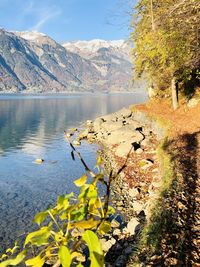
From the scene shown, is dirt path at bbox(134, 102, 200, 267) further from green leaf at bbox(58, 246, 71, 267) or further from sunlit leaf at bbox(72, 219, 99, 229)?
green leaf at bbox(58, 246, 71, 267)

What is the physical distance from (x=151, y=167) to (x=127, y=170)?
2208 mm

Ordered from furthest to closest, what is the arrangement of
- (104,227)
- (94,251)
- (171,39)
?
(171,39)
(104,227)
(94,251)

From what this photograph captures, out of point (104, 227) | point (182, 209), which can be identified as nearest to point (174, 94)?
point (182, 209)

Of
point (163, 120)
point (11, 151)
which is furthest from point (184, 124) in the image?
point (11, 151)

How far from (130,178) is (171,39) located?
431 inches

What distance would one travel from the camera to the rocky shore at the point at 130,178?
14.0 meters

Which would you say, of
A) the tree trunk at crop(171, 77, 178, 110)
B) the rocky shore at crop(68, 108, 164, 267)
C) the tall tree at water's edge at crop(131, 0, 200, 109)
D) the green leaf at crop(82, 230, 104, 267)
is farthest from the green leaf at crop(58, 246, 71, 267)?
the tree trunk at crop(171, 77, 178, 110)

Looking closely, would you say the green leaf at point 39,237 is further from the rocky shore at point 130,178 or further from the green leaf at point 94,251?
the rocky shore at point 130,178

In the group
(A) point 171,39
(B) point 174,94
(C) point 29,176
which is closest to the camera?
(A) point 171,39

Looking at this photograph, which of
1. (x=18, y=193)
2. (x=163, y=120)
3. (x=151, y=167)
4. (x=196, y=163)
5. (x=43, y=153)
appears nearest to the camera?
(x=196, y=163)

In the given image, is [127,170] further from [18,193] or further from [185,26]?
[185,26]

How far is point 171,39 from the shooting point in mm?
21016

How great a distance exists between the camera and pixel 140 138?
1420 inches

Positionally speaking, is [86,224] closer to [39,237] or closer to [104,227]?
[104,227]
